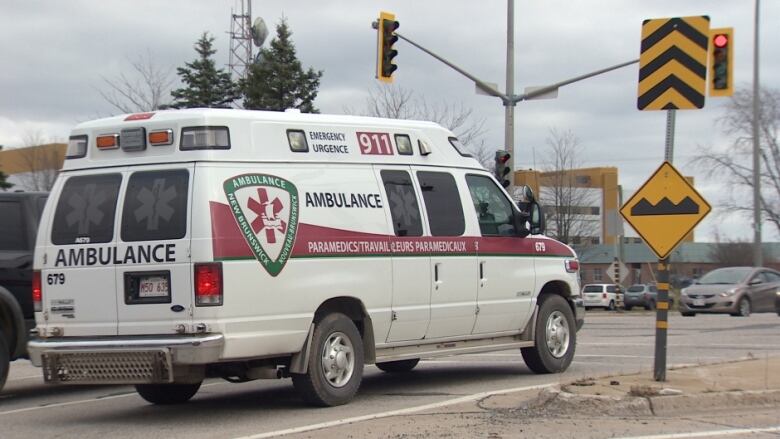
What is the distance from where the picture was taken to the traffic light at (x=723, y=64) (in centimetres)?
1852

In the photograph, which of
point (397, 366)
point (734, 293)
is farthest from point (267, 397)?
point (734, 293)

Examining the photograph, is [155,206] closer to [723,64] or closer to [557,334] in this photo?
[557,334]

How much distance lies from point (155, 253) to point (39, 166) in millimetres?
37360

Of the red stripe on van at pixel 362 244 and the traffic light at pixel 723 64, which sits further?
the traffic light at pixel 723 64

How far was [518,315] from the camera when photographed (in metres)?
11.2

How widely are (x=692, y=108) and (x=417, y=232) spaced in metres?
2.93

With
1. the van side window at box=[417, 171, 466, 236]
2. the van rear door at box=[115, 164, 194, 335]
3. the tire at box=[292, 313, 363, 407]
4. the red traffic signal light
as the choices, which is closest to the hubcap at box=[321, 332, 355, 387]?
the tire at box=[292, 313, 363, 407]

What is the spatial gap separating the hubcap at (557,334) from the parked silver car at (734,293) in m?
16.6

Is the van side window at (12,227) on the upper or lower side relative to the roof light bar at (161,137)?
lower

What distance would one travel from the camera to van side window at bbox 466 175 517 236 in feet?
35.7

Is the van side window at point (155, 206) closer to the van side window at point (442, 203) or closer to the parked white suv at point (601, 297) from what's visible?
the van side window at point (442, 203)

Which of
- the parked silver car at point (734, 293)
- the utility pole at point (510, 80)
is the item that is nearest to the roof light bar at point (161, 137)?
the utility pole at point (510, 80)

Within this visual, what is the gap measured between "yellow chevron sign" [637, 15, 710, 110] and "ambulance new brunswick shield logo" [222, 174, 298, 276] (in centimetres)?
359

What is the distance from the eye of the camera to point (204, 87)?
36594 mm
